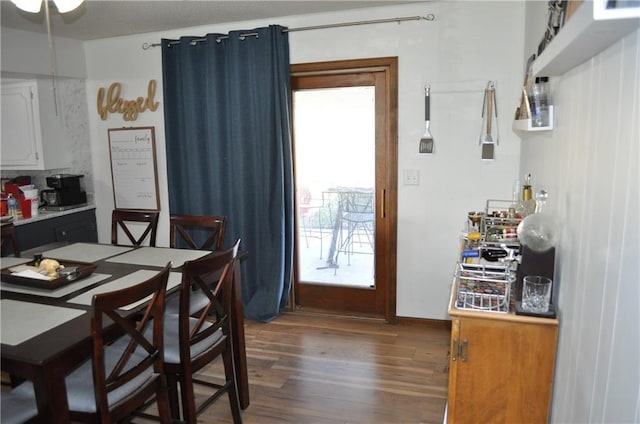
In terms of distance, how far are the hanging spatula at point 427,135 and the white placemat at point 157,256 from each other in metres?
1.71

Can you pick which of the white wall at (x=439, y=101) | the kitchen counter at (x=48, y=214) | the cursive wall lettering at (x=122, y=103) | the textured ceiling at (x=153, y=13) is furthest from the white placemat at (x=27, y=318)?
the cursive wall lettering at (x=122, y=103)

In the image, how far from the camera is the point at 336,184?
3.65 meters

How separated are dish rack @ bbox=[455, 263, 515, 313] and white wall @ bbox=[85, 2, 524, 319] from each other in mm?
1420

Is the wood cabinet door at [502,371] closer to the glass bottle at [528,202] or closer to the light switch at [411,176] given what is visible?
the glass bottle at [528,202]

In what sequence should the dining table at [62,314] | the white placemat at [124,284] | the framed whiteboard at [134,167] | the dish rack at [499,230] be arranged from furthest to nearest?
1. the framed whiteboard at [134,167]
2. the dish rack at [499,230]
3. the white placemat at [124,284]
4. the dining table at [62,314]

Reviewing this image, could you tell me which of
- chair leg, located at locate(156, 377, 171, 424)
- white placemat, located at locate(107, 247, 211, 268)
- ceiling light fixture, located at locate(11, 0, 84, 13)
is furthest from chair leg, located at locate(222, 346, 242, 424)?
ceiling light fixture, located at locate(11, 0, 84, 13)

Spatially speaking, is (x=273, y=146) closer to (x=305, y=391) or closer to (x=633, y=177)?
(x=305, y=391)

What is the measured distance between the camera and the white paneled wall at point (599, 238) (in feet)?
3.53

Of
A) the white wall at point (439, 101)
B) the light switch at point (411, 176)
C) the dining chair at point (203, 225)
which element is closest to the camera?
the dining chair at point (203, 225)

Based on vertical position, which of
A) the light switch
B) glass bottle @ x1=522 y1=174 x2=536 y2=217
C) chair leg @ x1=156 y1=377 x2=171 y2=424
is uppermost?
the light switch

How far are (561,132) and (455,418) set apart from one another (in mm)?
1196

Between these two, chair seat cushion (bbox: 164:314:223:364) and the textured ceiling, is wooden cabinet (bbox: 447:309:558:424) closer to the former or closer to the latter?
chair seat cushion (bbox: 164:314:223:364)

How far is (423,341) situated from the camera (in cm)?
326

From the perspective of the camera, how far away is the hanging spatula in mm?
3254
